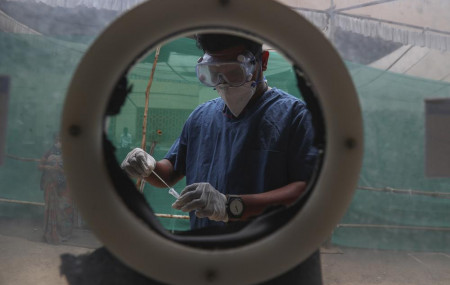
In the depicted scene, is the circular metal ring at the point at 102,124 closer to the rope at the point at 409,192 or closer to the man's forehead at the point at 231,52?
the rope at the point at 409,192

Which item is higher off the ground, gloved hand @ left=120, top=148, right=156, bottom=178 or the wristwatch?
gloved hand @ left=120, top=148, right=156, bottom=178

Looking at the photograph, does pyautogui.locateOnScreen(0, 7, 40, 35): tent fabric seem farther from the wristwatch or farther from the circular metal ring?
the wristwatch

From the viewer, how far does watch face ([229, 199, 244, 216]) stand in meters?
0.91

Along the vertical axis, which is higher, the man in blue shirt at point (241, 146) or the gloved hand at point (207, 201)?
the man in blue shirt at point (241, 146)

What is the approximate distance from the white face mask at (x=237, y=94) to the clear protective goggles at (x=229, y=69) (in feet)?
0.07

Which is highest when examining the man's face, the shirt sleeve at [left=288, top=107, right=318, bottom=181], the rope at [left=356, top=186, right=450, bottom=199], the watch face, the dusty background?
the man's face

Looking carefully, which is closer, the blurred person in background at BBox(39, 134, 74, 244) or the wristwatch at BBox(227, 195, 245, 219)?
the blurred person in background at BBox(39, 134, 74, 244)

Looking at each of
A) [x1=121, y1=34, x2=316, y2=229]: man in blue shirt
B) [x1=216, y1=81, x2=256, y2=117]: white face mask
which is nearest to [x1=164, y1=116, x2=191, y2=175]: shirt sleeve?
[x1=121, y1=34, x2=316, y2=229]: man in blue shirt

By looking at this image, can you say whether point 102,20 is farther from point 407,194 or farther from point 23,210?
point 407,194

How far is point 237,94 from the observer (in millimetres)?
1106

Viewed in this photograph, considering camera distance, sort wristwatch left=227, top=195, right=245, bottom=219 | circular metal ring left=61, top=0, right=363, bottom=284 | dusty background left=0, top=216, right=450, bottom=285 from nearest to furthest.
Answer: circular metal ring left=61, top=0, right=363, bottom=284 → dusty background left=0, top=216, right=450, bottom=285 → wristwatch left=227, top=195, right=245, bottom=219

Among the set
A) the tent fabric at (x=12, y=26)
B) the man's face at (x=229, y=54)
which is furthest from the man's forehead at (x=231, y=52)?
the tent fabric at (x=12, y=26)

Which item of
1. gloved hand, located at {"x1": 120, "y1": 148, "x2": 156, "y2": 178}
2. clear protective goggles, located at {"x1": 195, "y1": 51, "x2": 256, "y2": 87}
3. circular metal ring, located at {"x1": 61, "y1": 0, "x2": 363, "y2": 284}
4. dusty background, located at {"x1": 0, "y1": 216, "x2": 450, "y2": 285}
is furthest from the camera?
gloved hand, located at {"x1": 120, "y1": 148, "x2": 156, "y2": 178}

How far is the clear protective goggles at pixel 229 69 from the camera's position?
103cm
